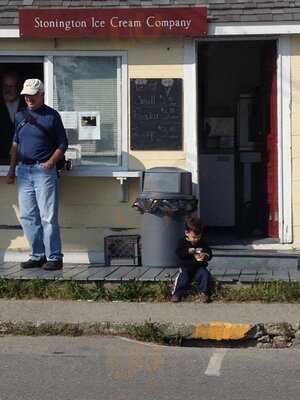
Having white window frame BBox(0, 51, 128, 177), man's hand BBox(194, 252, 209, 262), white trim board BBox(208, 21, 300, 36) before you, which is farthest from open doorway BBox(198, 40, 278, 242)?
man's hand BBox(194, 252, 209, 262)

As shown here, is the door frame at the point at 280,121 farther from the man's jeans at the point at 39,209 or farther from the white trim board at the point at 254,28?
the man's jeans at the point at 39,209

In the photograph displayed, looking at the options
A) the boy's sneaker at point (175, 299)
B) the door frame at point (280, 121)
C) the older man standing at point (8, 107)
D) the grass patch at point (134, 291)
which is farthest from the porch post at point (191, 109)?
the older man standing at point (8, 107)

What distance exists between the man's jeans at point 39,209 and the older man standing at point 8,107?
110cm

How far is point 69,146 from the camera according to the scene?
32.9 feet

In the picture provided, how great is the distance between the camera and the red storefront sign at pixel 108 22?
9.63 meters

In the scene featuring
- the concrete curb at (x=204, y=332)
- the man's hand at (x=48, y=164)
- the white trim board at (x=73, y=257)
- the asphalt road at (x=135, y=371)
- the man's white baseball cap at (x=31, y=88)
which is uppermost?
the man's white baseball cap at (x=31, y=88)

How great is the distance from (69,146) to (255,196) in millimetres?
2619

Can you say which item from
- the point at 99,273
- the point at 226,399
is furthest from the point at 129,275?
the point at 226,399

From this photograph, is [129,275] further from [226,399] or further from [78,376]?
[226,399]

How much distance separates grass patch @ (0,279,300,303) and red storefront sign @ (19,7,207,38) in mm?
2976

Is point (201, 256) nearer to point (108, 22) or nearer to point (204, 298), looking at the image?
point (204, 298)

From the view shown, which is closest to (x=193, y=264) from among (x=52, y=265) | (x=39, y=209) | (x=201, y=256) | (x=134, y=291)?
(x=201, y=256)

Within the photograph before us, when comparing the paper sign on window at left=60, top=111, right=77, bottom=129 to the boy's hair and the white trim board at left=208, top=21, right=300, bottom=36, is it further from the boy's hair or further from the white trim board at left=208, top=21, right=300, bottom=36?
the boy's hair

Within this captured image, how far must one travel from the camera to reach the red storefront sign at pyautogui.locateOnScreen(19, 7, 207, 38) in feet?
31.6
